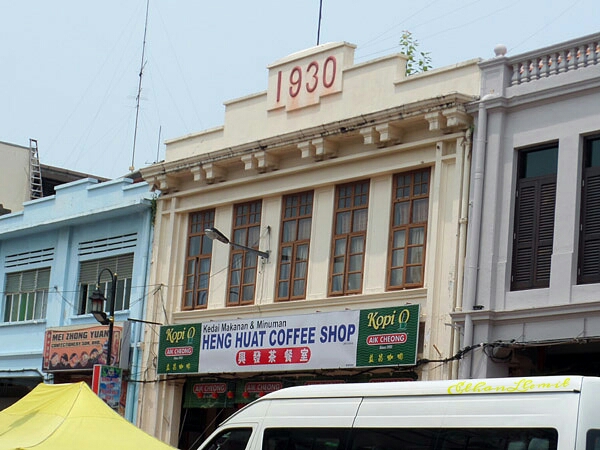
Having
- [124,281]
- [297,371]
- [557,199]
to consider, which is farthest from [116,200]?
[557,199]

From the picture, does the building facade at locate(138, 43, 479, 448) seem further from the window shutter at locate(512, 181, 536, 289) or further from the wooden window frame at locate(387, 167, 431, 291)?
the window shutter at locate(512, 181, 536, 289)

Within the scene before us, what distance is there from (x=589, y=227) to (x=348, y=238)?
17.0 ft

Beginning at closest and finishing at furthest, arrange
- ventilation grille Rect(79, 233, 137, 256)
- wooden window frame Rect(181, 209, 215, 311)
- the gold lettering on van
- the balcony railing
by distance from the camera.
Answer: the gold lettering on van
the balcony railing
wooden window frame Rect(181, 209, 215, 311)
ventilation grille Rect(79, 233, 137, 256)

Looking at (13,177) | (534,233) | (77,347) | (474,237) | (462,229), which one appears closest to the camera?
(534,233)

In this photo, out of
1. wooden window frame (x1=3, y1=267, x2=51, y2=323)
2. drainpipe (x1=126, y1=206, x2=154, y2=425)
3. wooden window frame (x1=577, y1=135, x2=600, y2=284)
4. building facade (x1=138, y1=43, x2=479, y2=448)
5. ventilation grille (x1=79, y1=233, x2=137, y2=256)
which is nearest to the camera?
wooden window frame (x1=577, y1=135, x2=600, y2=284)

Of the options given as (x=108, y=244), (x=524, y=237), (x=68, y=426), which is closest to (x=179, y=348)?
(x=108, y=244)

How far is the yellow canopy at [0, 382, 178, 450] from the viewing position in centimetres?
1381

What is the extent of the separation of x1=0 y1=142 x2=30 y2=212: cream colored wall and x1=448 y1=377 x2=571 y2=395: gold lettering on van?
27.8 m

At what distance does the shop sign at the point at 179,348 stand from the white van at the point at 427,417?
908 centimetres

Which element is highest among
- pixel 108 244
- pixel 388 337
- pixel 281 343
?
pixel 108 244

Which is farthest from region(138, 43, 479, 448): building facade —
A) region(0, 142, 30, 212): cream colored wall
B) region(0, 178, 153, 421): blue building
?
region(0, 142, 30, 212): cream colored wall

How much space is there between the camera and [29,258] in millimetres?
30328

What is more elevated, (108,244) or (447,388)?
(108,244)

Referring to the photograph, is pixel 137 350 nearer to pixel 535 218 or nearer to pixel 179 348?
pixel 179 348
